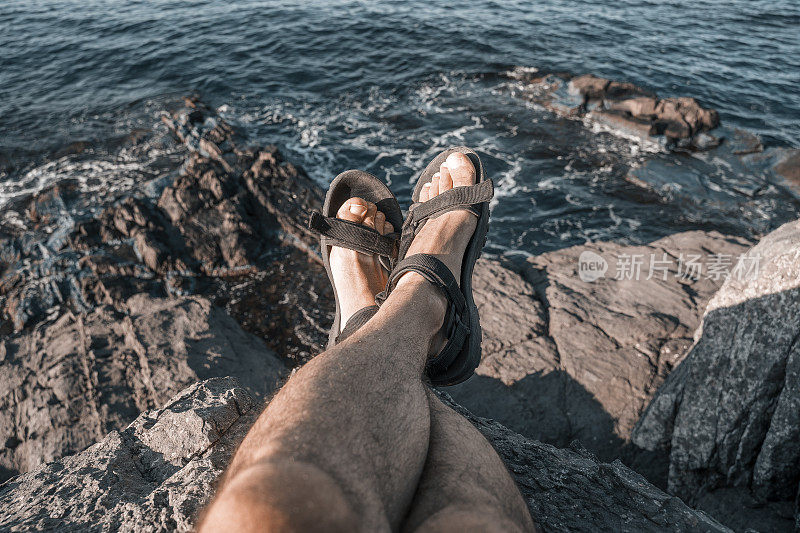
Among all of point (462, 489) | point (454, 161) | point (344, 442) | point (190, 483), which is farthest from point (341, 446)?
point (454, 161)

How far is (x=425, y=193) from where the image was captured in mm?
3480

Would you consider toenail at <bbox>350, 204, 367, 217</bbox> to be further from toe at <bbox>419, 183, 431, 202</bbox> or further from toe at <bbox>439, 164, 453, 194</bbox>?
toe at <bbox>439, 164, 453, 194</bbox>

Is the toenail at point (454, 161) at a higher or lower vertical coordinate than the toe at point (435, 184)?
higher

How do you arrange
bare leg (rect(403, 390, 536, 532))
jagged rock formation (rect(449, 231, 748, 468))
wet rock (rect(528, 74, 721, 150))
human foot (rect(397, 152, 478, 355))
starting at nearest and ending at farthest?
bare leg (rect(403, 390, 536, 532)) → human foot (rect(397, 152, 478, 355)) → jagged rock formation (rect(449, 231, 748, 468)) → wet rock (rect(528, 74, 721, 150))

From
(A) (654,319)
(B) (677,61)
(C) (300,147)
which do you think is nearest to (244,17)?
Answer: (C) (300,147)

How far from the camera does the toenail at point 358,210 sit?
339cm

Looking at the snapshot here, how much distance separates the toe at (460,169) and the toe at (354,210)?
723 mm

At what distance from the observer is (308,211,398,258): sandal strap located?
3111 millimetres

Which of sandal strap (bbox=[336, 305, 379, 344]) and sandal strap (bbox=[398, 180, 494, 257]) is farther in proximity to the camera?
sandal strap (bbox=[398, 180, 494, 257])

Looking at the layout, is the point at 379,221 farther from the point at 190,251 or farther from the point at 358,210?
the point at 190,251

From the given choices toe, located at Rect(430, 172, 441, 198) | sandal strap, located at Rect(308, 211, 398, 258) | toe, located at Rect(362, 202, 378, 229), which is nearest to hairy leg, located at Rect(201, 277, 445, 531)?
sandal strap, located at Rect(308, 211, 398, 258)

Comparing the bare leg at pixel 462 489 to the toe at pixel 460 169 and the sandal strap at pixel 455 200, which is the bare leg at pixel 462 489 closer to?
the sandal strap at pixel 455 200

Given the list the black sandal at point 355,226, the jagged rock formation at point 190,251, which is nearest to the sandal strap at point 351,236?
the black sandal at point 355,226

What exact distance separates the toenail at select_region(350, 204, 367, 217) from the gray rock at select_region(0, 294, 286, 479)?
1.49 m
